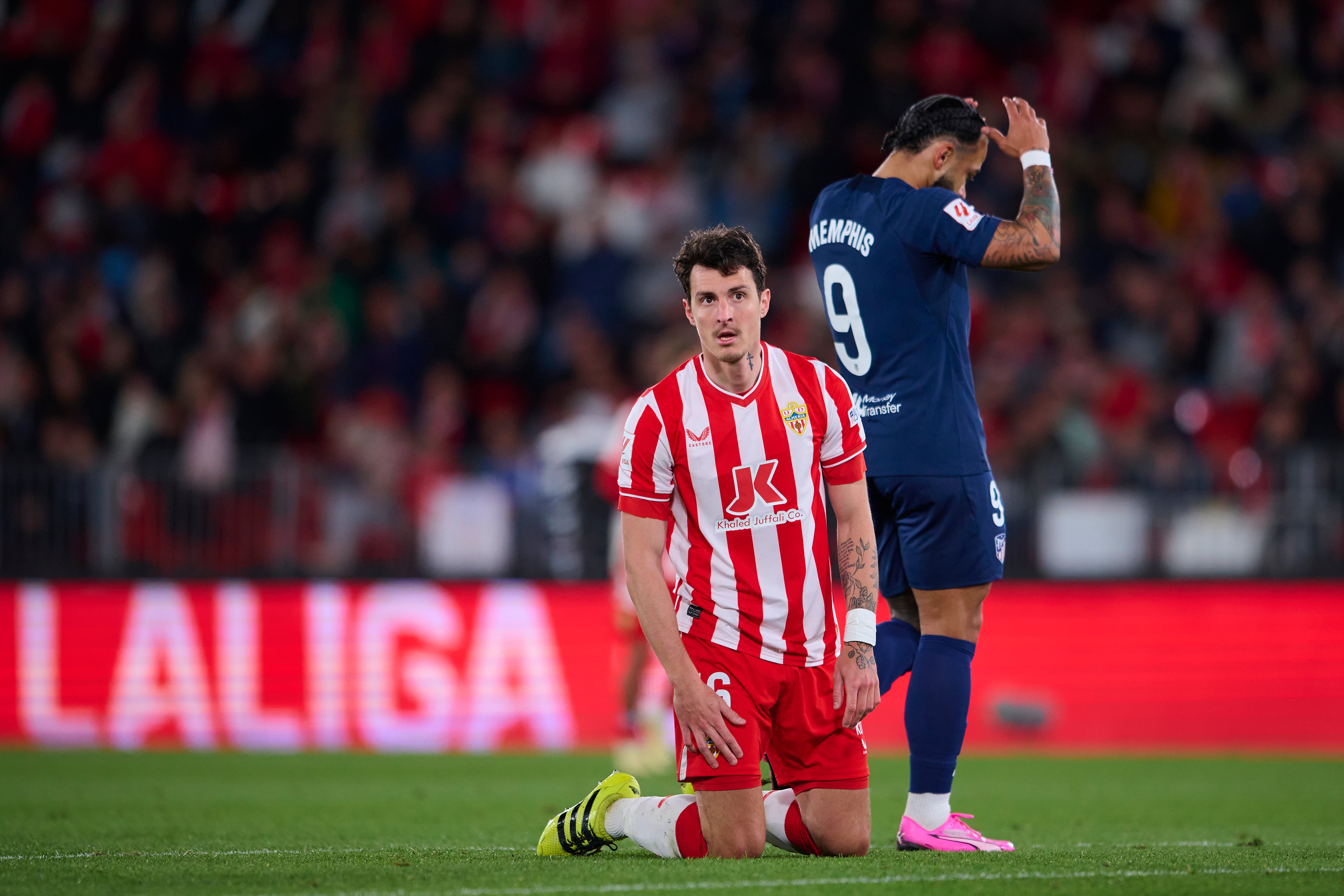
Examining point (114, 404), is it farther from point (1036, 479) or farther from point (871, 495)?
point (871, 495)

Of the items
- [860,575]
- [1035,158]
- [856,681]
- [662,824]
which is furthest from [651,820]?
[1035,158]

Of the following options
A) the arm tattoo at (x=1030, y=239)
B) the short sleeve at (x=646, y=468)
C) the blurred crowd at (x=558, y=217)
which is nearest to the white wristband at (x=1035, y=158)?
the arm tattoo at (x=1030, y=239)

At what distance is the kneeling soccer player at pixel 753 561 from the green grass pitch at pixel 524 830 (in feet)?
0.61

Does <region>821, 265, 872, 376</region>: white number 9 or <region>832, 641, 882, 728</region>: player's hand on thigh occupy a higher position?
<region>821, 265, 872, 376</region>: white number 9

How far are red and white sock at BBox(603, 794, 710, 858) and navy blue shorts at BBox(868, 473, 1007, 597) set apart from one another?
999 millimetres

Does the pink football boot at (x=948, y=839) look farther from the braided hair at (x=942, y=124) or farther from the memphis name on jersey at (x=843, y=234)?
the braided hair at (x=942, y=124)

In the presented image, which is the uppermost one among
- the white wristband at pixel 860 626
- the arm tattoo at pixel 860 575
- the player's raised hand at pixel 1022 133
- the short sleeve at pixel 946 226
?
the player's raised hand at pixel 1022 133

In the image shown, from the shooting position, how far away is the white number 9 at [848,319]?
5434 mm

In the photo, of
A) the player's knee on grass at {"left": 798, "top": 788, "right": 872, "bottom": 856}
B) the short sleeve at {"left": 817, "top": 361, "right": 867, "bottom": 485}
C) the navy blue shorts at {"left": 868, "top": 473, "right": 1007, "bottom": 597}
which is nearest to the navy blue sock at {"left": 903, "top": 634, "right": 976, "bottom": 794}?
the navy blue shorts at {"left": 868, "top": 473, "right": 1007, "bottom": 597}

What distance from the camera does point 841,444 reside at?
4.88 meters

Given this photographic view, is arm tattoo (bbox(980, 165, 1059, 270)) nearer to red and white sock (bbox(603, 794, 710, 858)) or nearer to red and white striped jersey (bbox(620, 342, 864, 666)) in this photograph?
red and white striped jersey (bbox(620, 342, 864, 666))

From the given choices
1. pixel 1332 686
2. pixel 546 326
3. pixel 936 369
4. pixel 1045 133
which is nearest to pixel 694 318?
pixel 936 369

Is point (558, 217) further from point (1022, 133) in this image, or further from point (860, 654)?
point (860, 654)

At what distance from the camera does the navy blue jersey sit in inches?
206
